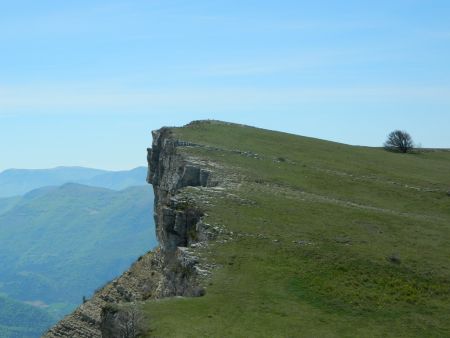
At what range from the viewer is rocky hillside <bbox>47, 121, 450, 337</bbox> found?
111 ft

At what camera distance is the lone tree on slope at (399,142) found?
328 ft

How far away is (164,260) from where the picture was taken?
52.4 meters

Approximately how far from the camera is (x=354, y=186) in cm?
6303

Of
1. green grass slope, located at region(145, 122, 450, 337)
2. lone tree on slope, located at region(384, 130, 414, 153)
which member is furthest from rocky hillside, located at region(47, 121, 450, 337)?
lone tree on slope, located at region(384, 130, 414, 153)

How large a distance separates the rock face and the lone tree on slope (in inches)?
1637

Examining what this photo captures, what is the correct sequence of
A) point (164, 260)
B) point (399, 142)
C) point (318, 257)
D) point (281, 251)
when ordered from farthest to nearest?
1. point (399, 142)
2. point (164, 260)
3. point (281, 251)
4. point (318, 257)

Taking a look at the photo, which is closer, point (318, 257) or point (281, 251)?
point (318, 257)

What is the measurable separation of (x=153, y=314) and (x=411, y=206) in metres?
33.4

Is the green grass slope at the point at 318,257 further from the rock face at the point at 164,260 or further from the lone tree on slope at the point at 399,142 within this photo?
the lone tree on slope at the point at 399,142

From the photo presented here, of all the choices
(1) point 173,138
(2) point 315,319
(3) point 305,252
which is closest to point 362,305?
(2) point 315,319

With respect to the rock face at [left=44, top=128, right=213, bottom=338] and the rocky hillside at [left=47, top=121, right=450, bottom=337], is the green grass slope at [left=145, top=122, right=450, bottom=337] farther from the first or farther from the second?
the rock face at [left=44, top=128, right=213, bottom=338]

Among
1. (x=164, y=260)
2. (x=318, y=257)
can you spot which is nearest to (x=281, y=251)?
(x=318, y=257)

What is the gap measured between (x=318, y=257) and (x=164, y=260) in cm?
1569

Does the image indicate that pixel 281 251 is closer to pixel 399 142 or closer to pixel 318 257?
pixel 318 257
